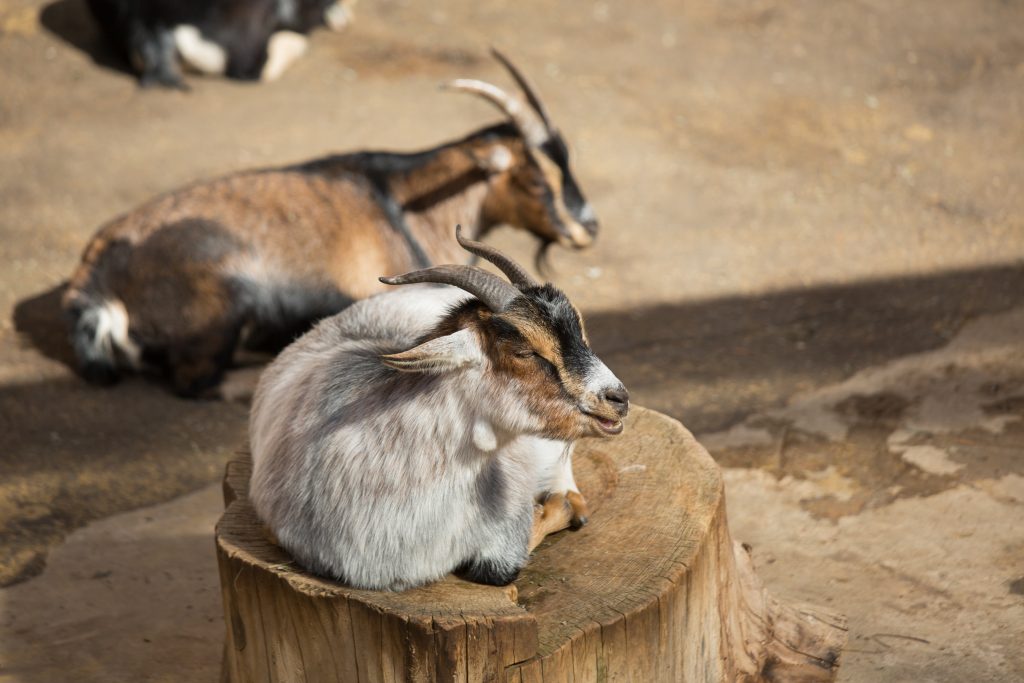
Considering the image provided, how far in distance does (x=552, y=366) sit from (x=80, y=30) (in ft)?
28.6

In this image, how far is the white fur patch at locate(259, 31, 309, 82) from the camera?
10.0 m

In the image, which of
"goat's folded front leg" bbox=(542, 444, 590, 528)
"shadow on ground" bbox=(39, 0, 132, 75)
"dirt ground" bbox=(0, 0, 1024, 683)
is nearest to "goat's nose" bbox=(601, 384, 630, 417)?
"goat's folded front leg" bbox=(542, 444, 590, 528)

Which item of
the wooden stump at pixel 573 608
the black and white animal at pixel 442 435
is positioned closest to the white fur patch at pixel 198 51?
the wooden stump at pixel 573 608

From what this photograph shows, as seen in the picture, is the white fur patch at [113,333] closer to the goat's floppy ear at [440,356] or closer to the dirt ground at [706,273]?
the dirt ground at [706,273]

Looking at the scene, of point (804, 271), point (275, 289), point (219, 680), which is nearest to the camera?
point (219, 680)

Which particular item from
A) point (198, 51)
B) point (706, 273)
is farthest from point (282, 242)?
point (198, 51)

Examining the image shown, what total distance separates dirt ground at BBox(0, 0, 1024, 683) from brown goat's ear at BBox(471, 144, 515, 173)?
1.11 meters

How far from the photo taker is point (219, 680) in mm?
4301

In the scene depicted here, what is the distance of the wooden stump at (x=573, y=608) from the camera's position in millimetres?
3184

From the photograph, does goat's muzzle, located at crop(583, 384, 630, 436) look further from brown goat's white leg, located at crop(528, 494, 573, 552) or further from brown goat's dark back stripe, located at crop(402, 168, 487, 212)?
brown goat's dark back stripe, located at crop(402, 168, 487, 212)

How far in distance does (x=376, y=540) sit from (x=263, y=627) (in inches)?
18.9

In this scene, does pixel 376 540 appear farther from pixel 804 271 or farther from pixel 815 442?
pixel 804 271

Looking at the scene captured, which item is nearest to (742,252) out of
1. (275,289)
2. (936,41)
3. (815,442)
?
(815,442)

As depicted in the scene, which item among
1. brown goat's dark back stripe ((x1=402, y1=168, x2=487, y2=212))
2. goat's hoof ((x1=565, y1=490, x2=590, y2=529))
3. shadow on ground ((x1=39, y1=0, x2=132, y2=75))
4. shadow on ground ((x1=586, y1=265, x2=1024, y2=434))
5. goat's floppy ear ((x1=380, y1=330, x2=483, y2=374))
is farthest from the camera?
shadow on ground ((x1=39, y1=0, x2=132, y2=75))
